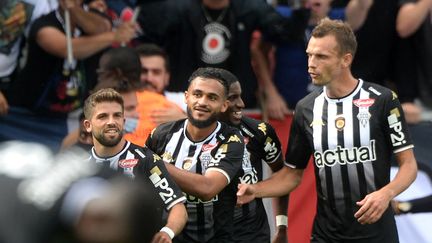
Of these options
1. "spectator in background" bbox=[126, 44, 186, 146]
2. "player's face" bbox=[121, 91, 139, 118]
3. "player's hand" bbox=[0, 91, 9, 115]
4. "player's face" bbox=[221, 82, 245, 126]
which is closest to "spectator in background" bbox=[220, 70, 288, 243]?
"player's face" bbox=[221, 82, 245, 126]

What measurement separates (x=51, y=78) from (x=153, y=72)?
2.94 feet

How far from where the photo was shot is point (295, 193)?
7.44m

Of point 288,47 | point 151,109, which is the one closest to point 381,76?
point 288,47

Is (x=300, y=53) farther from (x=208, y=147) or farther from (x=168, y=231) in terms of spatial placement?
(x=168, y=231)

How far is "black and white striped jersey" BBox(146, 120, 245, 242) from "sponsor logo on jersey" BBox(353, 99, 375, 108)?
70 centimetres

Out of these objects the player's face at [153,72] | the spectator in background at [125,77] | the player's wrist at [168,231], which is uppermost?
the player's face at [153,72]

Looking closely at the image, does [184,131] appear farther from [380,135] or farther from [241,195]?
[380,135]

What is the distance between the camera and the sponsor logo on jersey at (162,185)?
4832 millimetres

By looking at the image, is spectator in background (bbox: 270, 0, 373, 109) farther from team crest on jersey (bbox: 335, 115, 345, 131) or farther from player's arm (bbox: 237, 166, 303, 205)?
team crest on jersey (bbox: 335, 115, 345, 131)

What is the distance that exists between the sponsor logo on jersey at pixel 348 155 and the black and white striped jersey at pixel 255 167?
0.49 m

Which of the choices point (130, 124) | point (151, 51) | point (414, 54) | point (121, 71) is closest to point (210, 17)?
point (151, 51)

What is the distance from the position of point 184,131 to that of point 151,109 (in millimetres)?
1096

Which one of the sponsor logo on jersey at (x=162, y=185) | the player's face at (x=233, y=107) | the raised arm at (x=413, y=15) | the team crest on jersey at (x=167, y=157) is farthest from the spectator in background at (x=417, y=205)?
the sponsor logo on jersey at (x=162, y=185)

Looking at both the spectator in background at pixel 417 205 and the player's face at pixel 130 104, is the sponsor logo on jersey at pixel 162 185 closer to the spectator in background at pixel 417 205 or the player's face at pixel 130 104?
the player's face at pixel 130 104
